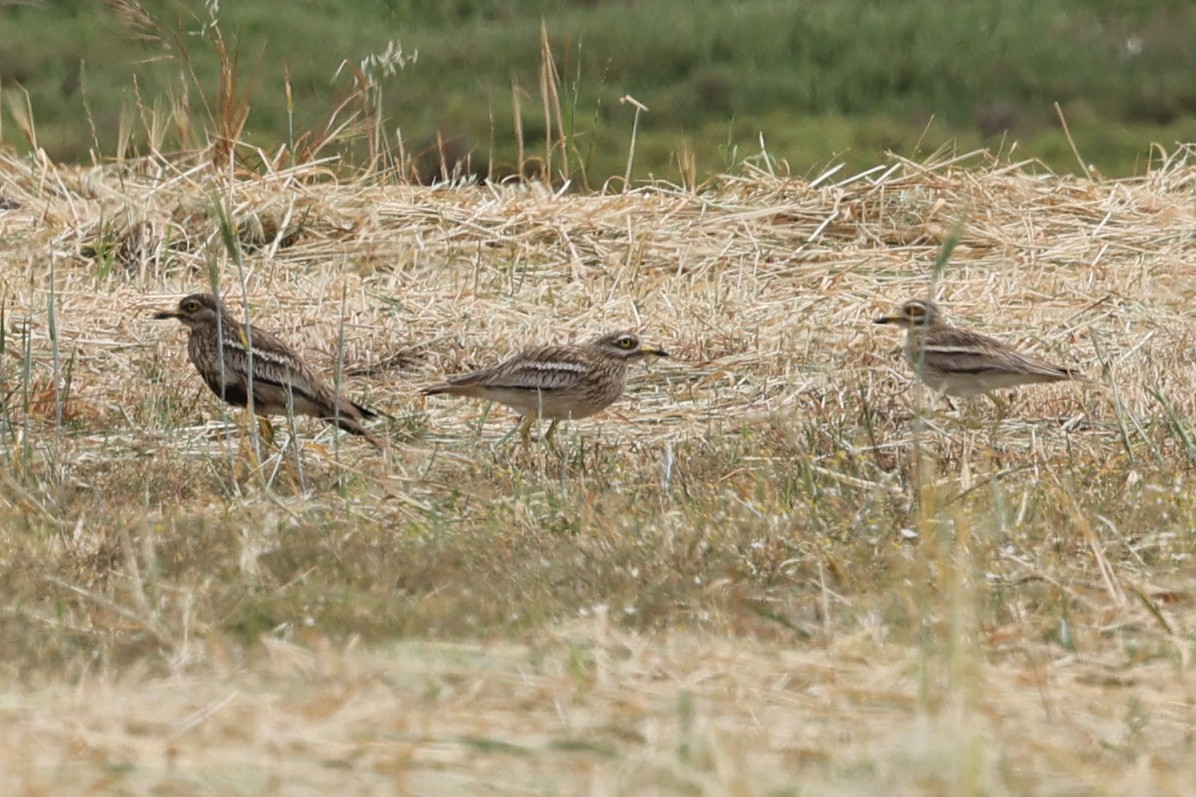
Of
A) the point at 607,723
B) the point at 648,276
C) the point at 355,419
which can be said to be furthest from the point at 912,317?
the point at 607,723

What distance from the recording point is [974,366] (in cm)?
778

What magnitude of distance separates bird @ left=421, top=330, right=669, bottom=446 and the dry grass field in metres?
0.19

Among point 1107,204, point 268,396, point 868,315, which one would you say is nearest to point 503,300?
point 868,315

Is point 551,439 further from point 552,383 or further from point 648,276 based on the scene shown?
point 648,276

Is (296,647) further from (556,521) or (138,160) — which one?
(138,160)

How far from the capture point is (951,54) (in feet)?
99.1

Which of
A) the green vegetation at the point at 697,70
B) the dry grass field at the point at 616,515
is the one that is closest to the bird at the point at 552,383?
the dry grass field at the point at 616,515

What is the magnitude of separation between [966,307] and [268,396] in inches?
146

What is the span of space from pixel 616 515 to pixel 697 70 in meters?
25.2

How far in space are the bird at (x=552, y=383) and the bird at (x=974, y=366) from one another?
3.86ft

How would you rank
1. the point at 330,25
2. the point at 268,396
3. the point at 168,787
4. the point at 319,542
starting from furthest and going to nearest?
the point at 330,25, the point at 268,396, the point at 319,542, the point at 168,787

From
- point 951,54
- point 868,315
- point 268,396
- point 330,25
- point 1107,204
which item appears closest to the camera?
point 268,396

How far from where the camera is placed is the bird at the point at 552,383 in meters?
7.63

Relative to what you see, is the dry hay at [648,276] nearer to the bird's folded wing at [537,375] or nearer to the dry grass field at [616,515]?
the dry grass field at [616,515]
